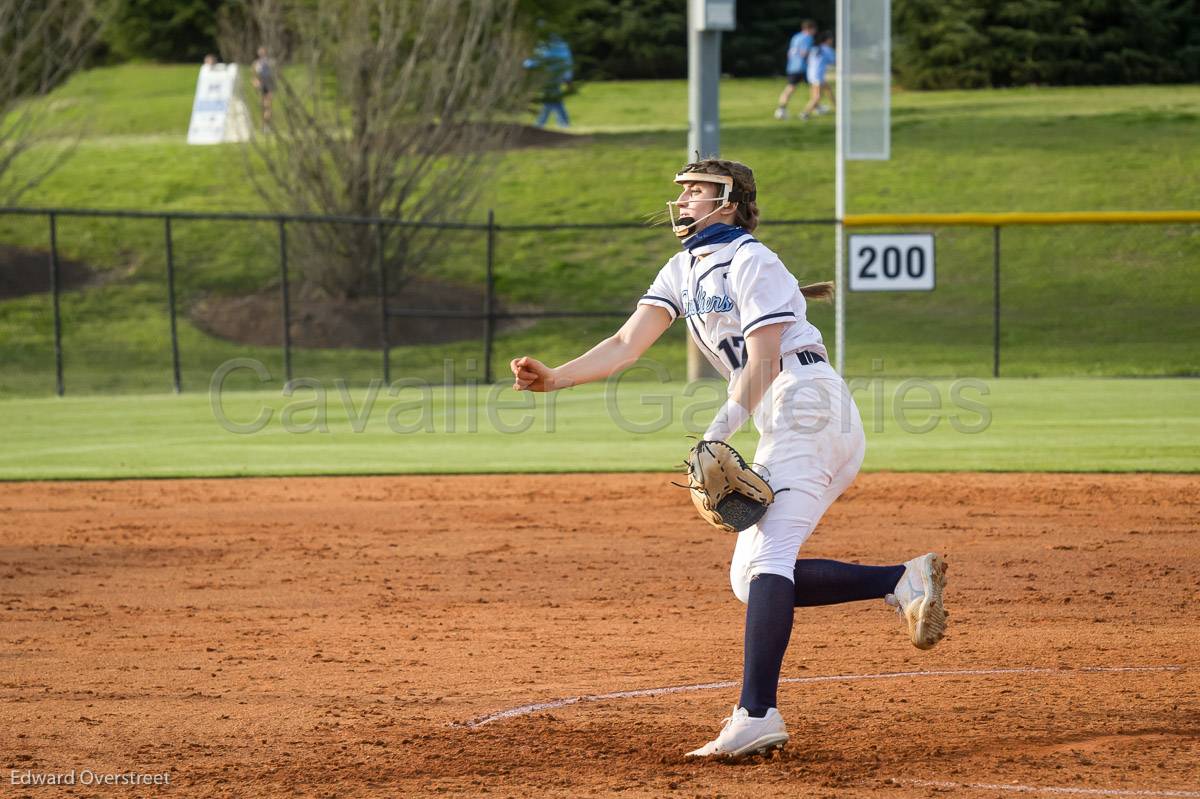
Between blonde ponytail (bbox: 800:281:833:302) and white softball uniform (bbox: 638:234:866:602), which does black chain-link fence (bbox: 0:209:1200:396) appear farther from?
white softball uniform (bbox: 638:234:866:602)

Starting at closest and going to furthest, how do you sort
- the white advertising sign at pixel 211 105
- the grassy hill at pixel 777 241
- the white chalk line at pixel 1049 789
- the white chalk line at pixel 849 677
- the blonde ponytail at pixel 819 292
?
the white chalk line at pixel 1049 789 < the blonde ponytail at pixel 819 292 < the white chalk line at pixel 849 677 < the grassy hill at pixel 777 241 < the white advertising sign at pixel 211 105

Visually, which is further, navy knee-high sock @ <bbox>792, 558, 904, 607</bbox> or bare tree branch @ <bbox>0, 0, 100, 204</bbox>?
bare tree branch @ <bbox>0, 0, 100, 204</bbox>

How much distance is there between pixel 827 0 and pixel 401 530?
40255 mm

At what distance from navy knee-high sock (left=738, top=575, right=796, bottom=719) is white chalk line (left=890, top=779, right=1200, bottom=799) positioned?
452 millimetres

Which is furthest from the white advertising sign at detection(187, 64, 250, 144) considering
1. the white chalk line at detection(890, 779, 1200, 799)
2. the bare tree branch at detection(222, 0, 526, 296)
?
the white chalk line at detection(890, 779, 1200, 799)

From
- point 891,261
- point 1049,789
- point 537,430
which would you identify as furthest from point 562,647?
point 891,261

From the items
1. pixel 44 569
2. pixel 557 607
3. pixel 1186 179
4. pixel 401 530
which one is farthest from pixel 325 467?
pixel 1186 179

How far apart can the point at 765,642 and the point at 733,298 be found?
1.07m

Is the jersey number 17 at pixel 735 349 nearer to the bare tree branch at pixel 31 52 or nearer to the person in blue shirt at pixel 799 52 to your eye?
the bare tree branch at pixel 31 52

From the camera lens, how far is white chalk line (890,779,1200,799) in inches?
151

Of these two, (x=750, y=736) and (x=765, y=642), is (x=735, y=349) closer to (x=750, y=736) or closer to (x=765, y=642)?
(x=765, y=642)

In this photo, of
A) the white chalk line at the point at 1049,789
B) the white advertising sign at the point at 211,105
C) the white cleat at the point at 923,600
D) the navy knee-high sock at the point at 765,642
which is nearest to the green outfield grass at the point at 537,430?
the white cleat at the point at 923,600

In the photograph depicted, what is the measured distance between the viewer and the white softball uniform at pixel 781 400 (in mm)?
4312

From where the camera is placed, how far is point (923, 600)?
14.4 feet
